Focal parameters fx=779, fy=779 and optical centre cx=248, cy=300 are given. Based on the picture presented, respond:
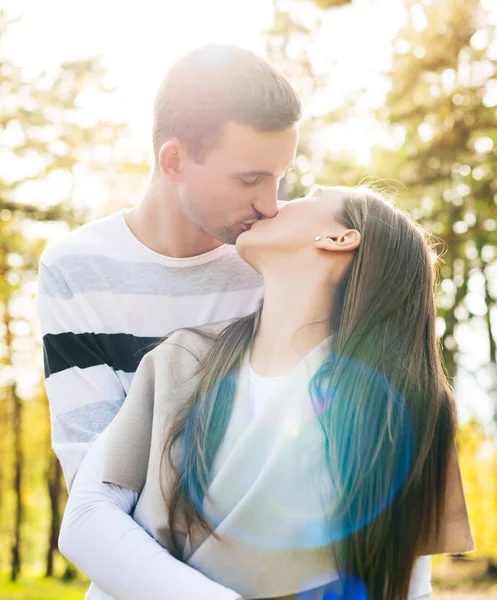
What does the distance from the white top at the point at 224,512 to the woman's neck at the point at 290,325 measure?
0.09 meters

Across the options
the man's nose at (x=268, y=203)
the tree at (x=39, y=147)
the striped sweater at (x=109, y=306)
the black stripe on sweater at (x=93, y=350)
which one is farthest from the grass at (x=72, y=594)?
the man's nose at (x=268, y=203)

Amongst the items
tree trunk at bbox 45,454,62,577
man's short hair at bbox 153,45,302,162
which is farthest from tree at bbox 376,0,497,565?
tree trunk at bbox 45,454,62,577

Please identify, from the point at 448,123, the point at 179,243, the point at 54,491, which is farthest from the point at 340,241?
the point at 54,491

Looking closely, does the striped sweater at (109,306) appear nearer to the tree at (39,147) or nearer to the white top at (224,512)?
the white top at (224,512)

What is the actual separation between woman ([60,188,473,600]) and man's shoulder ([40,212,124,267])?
68 centimetres

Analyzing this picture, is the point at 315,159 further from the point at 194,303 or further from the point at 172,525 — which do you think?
the point at 172,525

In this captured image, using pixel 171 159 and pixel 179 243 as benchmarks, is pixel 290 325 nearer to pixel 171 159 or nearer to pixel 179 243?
pixel 179 243

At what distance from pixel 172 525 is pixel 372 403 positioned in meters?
0.66

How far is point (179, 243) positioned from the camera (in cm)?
306

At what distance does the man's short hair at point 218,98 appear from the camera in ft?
9.57

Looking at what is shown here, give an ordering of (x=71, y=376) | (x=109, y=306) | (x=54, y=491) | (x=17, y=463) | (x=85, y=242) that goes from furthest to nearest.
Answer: (x=17, y=463), (x=54, y=491), (x=85, y=242), (x=109, y=306), (x=71, y=376)

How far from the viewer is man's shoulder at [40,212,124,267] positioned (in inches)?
118

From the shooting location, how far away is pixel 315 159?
12.4m

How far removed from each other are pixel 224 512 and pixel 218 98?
1.64 metres
